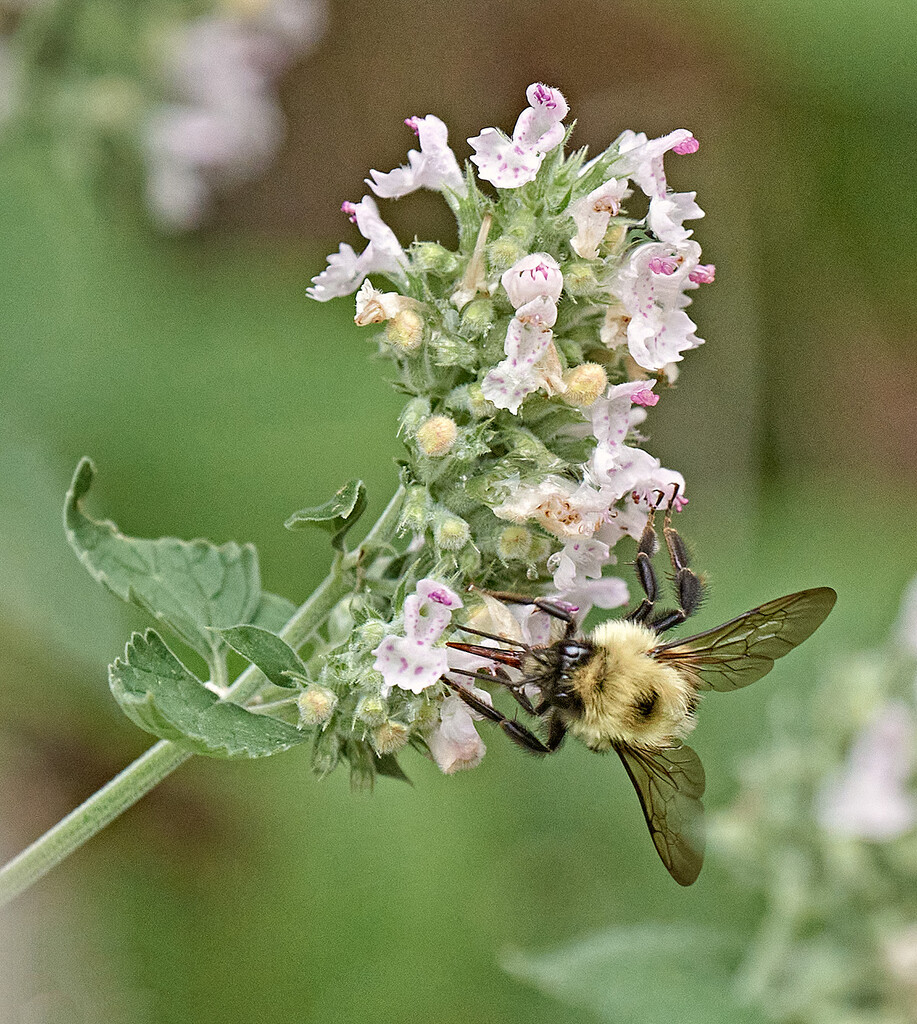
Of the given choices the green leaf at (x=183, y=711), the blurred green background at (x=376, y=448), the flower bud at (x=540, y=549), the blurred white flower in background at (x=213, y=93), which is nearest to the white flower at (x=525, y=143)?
the flower bud at (x=540, y=549)

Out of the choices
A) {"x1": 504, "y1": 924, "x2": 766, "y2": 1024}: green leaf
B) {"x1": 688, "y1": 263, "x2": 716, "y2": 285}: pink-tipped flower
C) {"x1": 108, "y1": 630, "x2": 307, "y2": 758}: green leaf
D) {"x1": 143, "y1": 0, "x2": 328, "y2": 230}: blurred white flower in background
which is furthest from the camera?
{"x1": 143, "y1": 0, "x2": 328, "y2": 230}: blurred white flower in background

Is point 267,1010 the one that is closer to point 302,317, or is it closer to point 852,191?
point 302,317

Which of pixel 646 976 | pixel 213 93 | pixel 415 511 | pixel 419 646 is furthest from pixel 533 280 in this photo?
pixel 213 93

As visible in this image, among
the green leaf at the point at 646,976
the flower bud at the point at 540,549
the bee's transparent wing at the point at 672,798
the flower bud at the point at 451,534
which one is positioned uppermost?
the flower bud at the point at 451,534

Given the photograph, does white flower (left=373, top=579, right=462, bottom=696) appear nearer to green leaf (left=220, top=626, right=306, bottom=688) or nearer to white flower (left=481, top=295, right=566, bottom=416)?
green leaf (left=220, top=626, right=306, bottom=688)

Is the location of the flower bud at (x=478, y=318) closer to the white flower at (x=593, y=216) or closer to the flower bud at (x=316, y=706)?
the white flower at (x=593, y=216)

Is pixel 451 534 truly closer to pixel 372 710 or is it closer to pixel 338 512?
pixel 338 512

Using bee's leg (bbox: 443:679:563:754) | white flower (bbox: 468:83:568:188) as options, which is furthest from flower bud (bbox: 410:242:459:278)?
bee's leg (bbox: 443:679:563:754)

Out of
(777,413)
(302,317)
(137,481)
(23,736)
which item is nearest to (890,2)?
(777,413)
